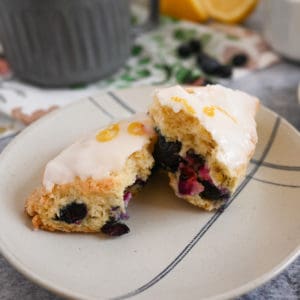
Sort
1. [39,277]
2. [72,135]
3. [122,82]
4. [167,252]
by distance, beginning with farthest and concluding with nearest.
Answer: [122,82] < [72,135] < [167,252] < [39,277]

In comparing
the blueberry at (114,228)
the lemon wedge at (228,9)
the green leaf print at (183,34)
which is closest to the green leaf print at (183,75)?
the green leaf print at (183,34)

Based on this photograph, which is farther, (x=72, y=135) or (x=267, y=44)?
(x=267, y=44)

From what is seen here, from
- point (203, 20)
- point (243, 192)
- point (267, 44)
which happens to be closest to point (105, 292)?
point (243, 192)

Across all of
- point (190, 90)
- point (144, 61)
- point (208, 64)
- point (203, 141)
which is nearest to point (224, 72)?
point (208, 64)

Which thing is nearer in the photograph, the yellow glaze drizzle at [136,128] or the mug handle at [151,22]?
the yellow glaze drizzle at [136,128]

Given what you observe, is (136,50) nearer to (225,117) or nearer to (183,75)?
(183,75)

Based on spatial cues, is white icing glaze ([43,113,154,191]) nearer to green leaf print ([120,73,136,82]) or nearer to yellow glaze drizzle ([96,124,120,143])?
yellow glaze drizzle ([96,124,120,143])

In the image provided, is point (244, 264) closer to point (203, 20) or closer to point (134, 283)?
point (134, 283)

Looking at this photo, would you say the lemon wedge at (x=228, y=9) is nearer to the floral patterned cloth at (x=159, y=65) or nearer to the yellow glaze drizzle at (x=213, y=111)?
the floral patterned cloth at (x=159, y=65)
